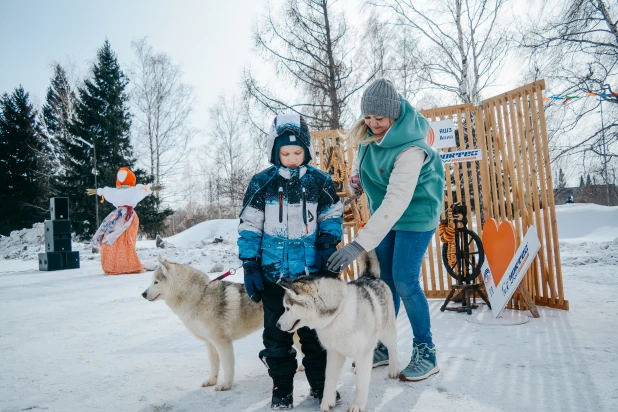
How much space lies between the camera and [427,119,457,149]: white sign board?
4.85 metres

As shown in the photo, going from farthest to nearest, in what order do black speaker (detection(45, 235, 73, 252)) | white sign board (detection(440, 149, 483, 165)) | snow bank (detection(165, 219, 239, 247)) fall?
snow bank (detection(165, 219, 239, 247))
black speaker (detection(45, 235, 73, 252))
white sign board (detection(440, 149, 483, 165))

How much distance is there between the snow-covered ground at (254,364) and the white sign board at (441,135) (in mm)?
2033

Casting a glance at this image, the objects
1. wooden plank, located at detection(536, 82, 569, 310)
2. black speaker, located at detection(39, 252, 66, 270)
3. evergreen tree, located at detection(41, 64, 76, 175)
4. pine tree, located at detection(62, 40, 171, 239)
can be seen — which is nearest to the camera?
wooden plank, located at detection(536, 82, 569, 310)

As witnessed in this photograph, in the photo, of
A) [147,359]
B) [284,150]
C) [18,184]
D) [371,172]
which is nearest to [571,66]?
[371,172]

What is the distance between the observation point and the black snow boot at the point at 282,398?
7.52 feet

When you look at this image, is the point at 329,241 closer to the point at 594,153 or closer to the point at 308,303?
the point at 308,303

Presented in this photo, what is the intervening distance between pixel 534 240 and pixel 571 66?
7793mm

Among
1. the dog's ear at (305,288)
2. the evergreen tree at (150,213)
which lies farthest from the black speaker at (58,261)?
the evergreen tree at (150,213)

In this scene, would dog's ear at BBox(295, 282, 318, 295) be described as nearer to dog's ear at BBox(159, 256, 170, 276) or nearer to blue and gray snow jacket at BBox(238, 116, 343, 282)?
blue and gray snow jacket at BBox(238, 116, 343, 282)

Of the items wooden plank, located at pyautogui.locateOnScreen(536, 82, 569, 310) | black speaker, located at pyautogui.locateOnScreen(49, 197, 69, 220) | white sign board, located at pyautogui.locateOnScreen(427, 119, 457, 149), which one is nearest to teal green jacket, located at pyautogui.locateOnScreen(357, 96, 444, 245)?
wooden plank, located at pyautogui.locateOnScreen(536, 82, 569, 310)

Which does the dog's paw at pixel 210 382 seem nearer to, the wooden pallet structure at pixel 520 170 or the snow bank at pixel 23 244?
the wooden pallet structure at pixel 520 170

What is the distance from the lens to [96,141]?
21406mm

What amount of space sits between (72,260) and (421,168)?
10.7 metres

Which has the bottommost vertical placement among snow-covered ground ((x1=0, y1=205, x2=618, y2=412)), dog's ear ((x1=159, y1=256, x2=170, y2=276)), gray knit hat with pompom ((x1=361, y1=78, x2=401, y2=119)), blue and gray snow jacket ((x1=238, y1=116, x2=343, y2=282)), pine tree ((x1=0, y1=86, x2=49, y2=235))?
snow-covered ground ((x1=0, y1=205, x2=618, y2=412))
